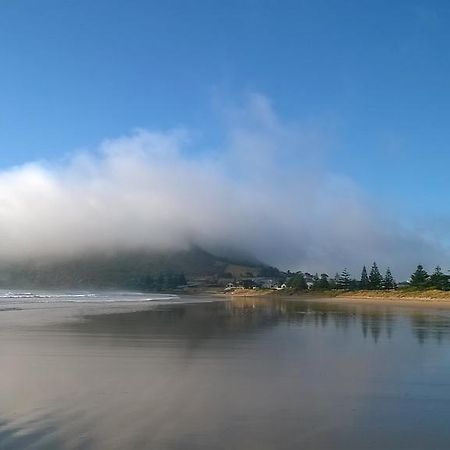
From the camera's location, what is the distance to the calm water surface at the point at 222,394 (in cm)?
834

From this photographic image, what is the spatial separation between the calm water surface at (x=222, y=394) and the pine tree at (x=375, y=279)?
117401mm

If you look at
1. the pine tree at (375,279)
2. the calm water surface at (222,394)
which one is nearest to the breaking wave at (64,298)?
the calm water surface at (222,394)

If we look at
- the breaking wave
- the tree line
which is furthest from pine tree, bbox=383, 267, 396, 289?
the breaking wave

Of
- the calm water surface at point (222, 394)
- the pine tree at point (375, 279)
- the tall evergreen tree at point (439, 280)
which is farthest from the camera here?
the pine tree at point (375, 279)

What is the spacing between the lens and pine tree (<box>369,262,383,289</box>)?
5284 inches

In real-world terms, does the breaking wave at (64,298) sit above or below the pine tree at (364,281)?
below

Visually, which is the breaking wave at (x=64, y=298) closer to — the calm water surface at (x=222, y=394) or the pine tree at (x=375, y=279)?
the calm water surface at (x=222, y=394)

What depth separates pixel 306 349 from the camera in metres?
19.0

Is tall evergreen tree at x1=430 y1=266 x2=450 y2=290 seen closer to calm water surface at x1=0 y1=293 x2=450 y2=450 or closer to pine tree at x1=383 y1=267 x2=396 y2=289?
pine tree at x1=383 y1=267 x2=396 y2=289

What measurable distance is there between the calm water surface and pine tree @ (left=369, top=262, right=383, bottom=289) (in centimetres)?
11740

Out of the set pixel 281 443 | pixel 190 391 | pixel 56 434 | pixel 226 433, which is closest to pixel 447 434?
pixel 281 443

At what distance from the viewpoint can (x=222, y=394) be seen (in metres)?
11.5

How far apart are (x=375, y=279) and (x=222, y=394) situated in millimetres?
134188

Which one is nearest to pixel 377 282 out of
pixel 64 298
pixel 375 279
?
pixel 375 279
